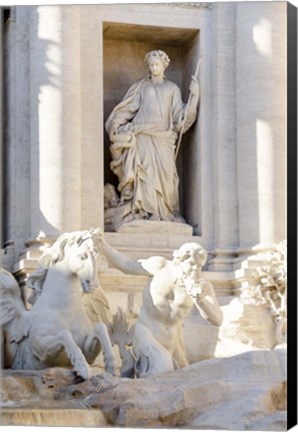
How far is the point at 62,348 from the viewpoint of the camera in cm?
1856

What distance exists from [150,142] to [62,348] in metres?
4.17

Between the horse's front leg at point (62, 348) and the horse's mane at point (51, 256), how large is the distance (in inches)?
26.8

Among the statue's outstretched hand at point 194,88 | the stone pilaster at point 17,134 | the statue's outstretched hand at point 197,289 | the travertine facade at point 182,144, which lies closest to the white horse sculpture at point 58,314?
the statue's outstretched hand at point 197,289

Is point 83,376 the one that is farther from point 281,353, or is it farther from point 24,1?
point 24,1

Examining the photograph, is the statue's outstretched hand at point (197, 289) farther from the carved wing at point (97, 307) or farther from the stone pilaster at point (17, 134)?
the stone pilaster at point (17, 134)

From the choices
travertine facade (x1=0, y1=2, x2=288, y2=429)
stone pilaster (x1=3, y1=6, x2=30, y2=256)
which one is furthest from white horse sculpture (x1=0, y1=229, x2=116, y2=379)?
stone pilaster (x1=3, y1=6, x2=30, y2=256)

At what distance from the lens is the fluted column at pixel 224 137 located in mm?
21906

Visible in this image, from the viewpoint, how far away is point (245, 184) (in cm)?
2186

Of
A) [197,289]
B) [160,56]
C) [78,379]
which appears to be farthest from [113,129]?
[78,379]

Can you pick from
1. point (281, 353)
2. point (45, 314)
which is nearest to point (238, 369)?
point (281, 353)

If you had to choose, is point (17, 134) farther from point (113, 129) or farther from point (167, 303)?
point (167, 303)

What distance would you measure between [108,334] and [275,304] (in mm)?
2879

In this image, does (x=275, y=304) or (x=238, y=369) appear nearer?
(x=238, y=369)

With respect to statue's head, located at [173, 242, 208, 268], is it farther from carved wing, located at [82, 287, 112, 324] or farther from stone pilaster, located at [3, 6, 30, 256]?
stone pilaster, located at [3, 6, 30, 256]
